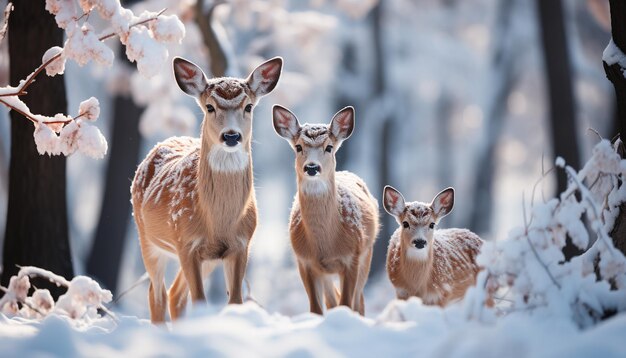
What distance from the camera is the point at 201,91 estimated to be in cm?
837

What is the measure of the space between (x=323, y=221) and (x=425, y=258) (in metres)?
1.14

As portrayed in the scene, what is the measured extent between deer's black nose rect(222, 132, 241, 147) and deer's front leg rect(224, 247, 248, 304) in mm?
861

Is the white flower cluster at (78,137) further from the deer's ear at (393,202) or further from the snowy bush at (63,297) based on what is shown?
the deer's ear at (393,202)

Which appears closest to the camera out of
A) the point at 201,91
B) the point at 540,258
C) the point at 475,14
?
the point at 540,258

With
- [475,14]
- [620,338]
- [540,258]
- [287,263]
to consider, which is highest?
[475,14]

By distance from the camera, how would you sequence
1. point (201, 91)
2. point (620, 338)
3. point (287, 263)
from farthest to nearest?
point (287, 263)
point (201, 91)
point (620, 338)

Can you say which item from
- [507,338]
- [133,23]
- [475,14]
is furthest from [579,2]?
[507,338]

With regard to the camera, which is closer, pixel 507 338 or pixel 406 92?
pixel 507 338

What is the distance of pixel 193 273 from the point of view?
25.8 ft

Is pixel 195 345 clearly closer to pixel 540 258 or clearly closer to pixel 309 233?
pixel 540 258

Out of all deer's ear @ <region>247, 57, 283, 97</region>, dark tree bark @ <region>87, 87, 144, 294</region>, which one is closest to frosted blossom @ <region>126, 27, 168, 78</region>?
deer's ear @ <region>247, 57, 283, 97</region>

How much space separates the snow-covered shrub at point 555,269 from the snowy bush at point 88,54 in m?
3.11

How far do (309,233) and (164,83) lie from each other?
376 inches

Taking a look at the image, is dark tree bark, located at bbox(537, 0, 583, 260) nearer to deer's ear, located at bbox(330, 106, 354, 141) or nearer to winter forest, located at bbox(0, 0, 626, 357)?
winter forest, located at bbox(0, 0, 626, 357)
